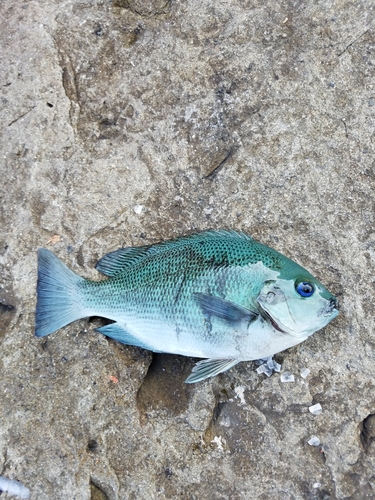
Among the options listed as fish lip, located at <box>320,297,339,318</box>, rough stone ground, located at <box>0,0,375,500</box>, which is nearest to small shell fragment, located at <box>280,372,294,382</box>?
rough stone ground, located at <box>0,0,375,500</box>

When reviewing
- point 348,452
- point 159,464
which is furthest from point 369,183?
point 159,464

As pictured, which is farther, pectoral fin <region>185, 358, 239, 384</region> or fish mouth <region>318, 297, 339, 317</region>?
pectoral fin <region>185, 358, 239, 384</region>

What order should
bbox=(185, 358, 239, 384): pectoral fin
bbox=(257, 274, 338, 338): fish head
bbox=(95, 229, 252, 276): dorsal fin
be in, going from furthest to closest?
bbox=(95, 229, 252, 276): dorsal fin → bbox=(185, 358, 239, 384): pectoral fin → bbox=(257, 274, 338, 338): fish head

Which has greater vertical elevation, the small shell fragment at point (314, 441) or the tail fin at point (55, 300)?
the tail fin at point (55, 300)

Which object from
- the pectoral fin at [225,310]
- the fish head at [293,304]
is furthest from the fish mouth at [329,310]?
the pectoral fin at [225,310]

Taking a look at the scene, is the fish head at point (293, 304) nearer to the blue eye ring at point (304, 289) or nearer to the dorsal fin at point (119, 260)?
the blue eye ring at point (304, 289)

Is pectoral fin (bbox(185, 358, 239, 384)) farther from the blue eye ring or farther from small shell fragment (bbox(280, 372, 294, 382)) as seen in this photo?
the blue eye ring

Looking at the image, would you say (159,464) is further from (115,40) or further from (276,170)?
(115,40)
